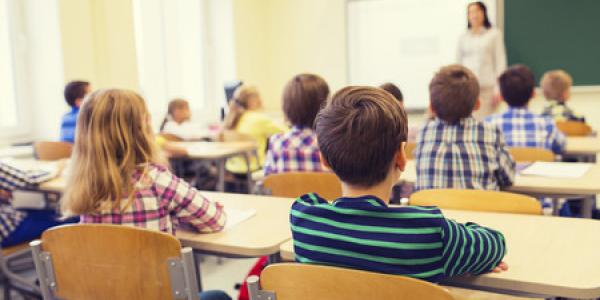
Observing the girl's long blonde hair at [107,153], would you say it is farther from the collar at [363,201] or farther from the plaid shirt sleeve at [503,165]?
the plaid shirt sleeve at [503,165]

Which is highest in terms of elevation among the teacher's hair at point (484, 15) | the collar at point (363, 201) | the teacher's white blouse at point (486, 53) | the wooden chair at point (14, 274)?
the teacher's hair at point (484, 15)

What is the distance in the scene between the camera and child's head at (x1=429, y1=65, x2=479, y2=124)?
2404 millimetres

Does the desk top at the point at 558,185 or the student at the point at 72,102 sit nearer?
the desk top at the point at 558,185

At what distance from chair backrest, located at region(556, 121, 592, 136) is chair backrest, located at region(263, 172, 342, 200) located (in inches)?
101

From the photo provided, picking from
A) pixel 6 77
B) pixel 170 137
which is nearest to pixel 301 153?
pixel 170 137

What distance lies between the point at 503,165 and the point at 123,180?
1503mm

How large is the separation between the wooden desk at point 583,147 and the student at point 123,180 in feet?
8.24

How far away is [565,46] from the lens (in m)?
5.56

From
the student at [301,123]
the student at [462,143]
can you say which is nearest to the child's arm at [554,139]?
the student at [462,143]

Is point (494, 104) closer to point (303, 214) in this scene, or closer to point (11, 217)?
point (11, 217)

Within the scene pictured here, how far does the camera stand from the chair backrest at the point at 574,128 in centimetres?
418

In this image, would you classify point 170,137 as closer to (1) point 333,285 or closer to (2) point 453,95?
(2) point 453,95

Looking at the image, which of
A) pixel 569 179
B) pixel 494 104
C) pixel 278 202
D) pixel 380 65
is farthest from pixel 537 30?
pixel 278 202

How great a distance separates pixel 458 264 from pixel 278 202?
43.1 inches
